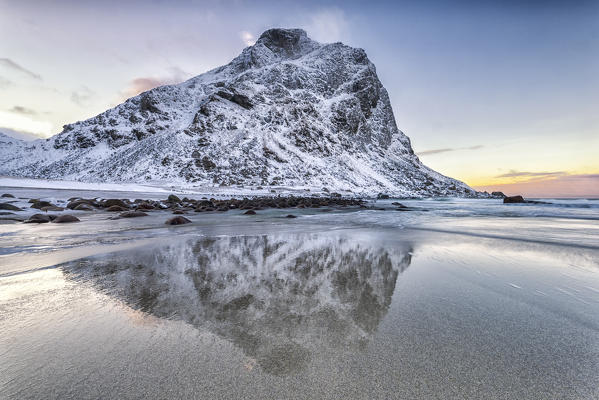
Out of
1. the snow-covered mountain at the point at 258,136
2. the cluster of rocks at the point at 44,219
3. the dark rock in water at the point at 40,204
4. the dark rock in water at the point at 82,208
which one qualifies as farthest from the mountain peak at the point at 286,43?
the cluster of rocks at the point at 44,219

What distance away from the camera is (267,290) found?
2.26m

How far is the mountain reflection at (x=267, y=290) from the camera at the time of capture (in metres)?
1.46

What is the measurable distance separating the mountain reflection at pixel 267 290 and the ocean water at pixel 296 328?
0.01 meters

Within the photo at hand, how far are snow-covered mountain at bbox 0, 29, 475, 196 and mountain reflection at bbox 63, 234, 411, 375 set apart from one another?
4625 centimetres

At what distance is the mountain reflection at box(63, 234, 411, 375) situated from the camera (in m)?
1.46

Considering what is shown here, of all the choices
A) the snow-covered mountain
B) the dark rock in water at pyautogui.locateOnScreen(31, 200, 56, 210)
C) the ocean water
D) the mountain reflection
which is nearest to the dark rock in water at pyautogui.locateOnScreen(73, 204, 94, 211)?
the dark rock in water at pyautogui.locateOnScreen(31, 200, 56, 210)

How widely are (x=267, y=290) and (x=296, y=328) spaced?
721 mm

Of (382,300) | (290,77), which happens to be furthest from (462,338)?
(290,77)

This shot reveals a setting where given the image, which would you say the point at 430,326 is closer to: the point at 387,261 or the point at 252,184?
the point at 387,261

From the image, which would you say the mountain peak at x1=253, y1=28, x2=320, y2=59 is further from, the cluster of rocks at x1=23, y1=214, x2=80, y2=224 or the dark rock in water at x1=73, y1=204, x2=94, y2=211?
the cluster of rocks at x1=23, y1=214, x2=80, y2=224

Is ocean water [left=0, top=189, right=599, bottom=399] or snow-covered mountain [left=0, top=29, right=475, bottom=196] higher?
snow-covered mountain [left=0, top=29, right=475, bottom=196]

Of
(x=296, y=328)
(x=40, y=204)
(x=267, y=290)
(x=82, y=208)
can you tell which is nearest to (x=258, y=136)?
(x=82, y=208)

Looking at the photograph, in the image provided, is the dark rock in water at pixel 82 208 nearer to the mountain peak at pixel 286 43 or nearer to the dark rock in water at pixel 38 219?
the dark rock in water at pixel 38 219

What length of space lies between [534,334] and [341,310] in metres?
1.13
